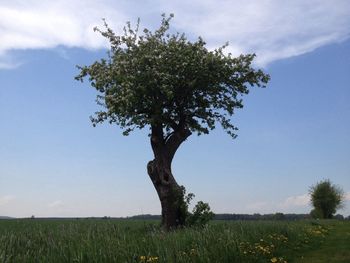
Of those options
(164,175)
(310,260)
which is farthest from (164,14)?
(310,260)

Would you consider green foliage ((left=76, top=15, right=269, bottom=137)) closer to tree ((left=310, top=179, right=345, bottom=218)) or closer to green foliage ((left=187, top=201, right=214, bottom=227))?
green foliage ((left=187, top=201, right=214, bottom=227))

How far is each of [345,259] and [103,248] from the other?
1046cm

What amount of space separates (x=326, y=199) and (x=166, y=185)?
80.2m

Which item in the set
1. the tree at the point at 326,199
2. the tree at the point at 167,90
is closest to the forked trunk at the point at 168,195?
the tree at the point at 167,90

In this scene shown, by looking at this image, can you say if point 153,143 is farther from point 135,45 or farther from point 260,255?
point 260,255

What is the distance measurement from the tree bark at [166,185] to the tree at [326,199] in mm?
79515

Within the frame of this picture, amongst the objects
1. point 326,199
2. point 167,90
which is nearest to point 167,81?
point 167,90

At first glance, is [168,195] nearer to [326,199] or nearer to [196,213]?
[196,213]

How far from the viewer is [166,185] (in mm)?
33281

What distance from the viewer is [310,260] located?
1998 cm

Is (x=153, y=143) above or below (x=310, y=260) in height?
above

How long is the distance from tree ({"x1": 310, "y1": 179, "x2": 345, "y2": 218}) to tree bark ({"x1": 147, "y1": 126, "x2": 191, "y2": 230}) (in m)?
79.5

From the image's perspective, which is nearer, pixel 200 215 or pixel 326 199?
pixel 200 215

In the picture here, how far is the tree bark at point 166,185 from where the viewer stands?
3319 centimetres
